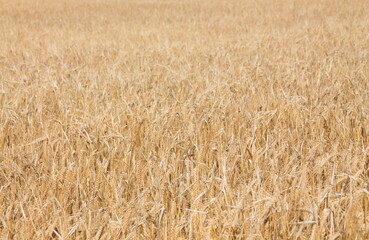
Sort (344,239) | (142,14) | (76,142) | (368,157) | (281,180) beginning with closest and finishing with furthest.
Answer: (344,239) < (281,180) < (368,157) < (76,142) < (142,14)

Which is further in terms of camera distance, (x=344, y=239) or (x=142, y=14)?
(x=142, y=14)

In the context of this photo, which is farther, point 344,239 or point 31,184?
point 31,184

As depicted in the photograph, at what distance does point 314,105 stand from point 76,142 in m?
1.26

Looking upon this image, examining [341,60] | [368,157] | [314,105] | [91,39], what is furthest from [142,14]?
[368,157]

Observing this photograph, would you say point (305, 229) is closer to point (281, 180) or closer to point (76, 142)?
point (281, 180)

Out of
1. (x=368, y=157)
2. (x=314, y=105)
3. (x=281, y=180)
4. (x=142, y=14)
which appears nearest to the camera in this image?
(x=281, y=180)

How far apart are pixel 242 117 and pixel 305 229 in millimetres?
1066

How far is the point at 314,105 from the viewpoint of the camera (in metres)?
2.48

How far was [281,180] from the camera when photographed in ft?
4.88

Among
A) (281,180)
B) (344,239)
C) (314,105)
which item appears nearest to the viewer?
(344,239)

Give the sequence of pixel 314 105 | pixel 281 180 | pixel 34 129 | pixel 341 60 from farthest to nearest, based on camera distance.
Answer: pixel 341 60 < pixel 314 105 < pixel 34 129 < pixel 281 180

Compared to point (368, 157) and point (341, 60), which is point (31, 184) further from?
point (341, 60)

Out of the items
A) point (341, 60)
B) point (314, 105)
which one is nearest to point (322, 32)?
point (341, 60)

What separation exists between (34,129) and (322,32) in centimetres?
486
